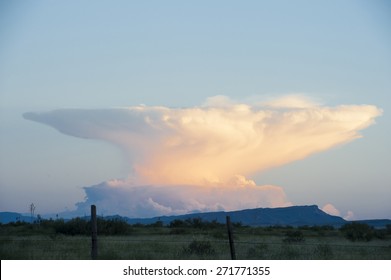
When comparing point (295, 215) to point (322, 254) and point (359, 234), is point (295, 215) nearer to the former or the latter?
point (359, 234)

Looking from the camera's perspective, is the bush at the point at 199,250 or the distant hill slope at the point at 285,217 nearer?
the bush at the point at 199,250

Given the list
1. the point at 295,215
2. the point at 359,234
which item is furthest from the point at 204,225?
the point at 295,215

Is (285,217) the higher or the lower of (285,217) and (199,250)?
Result: the higher

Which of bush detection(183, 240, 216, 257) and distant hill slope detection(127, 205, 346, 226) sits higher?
distant hill slope detection(127, 205, 346, 226)

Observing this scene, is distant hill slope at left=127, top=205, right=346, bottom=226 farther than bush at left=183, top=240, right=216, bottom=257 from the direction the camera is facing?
Yes

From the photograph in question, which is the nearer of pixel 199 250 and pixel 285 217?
pixel 199 250

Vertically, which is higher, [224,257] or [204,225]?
[204,225]

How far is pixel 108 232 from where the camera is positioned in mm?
45781

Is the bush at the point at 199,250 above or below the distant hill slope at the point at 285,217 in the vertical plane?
below

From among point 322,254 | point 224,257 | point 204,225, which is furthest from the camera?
point 204,225
